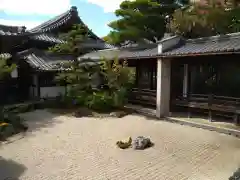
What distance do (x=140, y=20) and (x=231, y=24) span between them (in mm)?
6932

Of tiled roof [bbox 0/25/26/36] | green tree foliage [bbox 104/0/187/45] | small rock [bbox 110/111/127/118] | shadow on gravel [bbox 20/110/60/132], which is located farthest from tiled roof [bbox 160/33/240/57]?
tiled roof [bbox 0/25/26/36]

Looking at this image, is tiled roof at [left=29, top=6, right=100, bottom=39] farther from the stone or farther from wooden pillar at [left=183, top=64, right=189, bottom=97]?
the stone

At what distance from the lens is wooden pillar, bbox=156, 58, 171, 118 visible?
44.9 ft

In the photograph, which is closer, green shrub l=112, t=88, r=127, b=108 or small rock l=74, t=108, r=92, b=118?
small rock l=74, t=108, r=92, b=118

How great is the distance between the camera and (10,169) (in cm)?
767

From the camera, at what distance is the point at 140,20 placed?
20281 millimetres

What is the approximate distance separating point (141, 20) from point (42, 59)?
28.2ft

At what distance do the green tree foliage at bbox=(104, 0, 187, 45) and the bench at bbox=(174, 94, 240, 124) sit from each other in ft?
28.5

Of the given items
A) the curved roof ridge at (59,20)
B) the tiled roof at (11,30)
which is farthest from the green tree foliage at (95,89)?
the curved roof ridge at (59,20)

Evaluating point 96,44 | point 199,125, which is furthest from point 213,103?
point 96,44

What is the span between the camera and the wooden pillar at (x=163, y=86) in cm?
1369

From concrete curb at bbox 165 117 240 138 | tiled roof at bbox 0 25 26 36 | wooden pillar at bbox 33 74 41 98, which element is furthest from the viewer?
tiled roof at bbox 0 25 26 36

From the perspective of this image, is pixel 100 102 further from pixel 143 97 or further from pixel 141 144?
pixel 141 144

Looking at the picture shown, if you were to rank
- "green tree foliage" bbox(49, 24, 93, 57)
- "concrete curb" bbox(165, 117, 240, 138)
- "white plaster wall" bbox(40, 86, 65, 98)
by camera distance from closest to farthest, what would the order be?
1. "concrete curb" bbox(165, 117, 240, 138)
2. "green tree foliage" bbox(49, 24, 93, 57)
3. "white plaster wall" bbox(40, 86, 65, 98)
